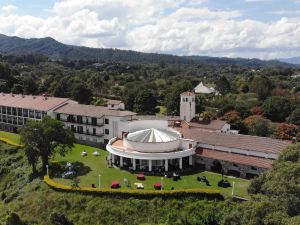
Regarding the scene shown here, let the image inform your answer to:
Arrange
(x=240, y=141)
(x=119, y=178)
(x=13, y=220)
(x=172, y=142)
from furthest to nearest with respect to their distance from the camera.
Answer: (x=240, y=141) → (x=172, y=142) → (x=119, y=178) → (x=13, y=220)

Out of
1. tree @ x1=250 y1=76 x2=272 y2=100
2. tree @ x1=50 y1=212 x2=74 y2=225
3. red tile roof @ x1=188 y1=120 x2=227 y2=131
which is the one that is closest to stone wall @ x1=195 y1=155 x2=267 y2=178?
red tile roof @ x1=188 y1=120 x2=227 y2=131

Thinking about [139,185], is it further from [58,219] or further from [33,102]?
[33,102]

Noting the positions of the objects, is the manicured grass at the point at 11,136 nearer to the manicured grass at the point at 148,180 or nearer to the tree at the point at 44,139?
the tree at the point at 44,139

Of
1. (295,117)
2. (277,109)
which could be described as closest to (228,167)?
(295,117)

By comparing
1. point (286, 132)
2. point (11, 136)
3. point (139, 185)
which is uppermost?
point (286, 132)

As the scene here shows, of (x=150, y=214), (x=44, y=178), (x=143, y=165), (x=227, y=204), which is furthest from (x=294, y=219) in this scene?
(x=44, y=178)

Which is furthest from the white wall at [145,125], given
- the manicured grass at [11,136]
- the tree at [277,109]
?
the tree at [277,109]

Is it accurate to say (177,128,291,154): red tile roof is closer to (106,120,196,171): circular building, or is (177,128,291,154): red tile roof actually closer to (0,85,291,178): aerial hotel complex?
(0,85,291,178): aerial hotel complex
